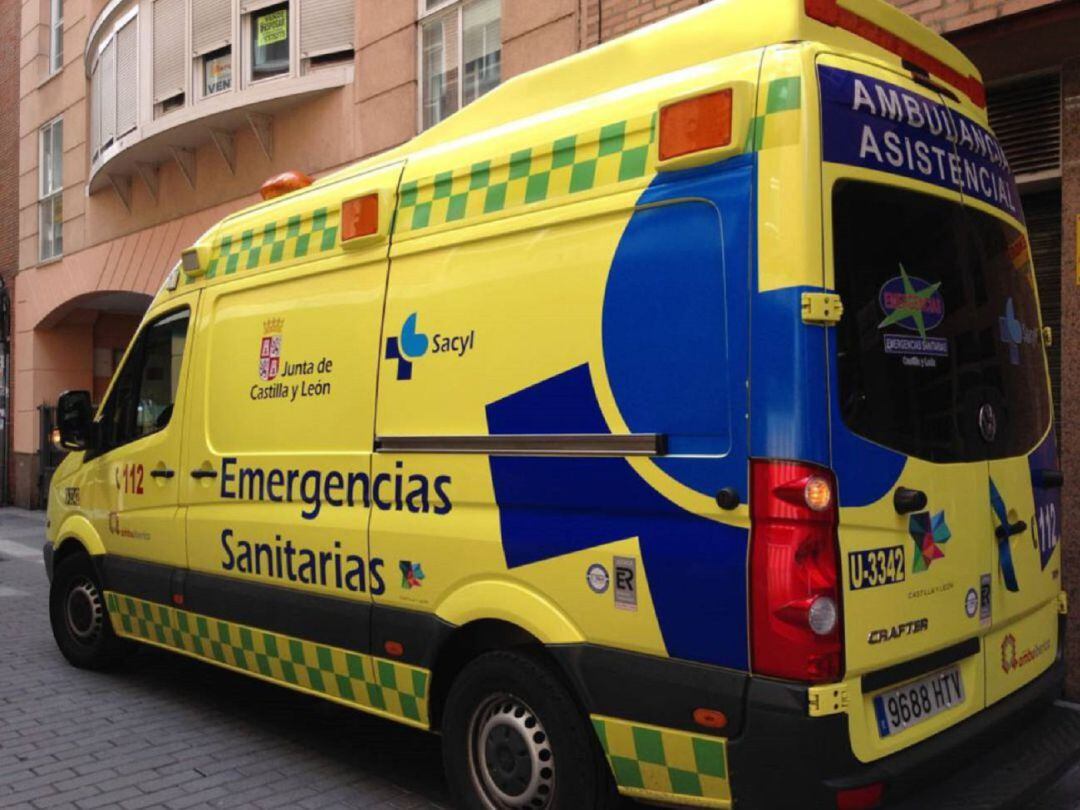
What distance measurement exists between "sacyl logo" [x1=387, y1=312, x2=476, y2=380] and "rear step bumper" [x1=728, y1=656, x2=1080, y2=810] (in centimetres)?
162

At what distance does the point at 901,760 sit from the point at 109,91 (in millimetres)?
14862

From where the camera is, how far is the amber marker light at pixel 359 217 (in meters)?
4.16

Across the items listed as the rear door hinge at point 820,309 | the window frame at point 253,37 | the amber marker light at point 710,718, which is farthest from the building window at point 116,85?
the amber marker light at point 710,718

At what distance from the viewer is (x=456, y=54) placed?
9.84m

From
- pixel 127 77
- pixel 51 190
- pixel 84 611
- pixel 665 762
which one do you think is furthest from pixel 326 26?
pixel 665 762

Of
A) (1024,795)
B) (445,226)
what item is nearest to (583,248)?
(445,226)

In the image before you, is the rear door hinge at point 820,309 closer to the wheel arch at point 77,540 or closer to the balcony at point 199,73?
the wheel arch at point 77,540

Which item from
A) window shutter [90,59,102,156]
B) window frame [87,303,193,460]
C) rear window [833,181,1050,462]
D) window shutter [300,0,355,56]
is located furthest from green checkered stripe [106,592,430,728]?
window shutter [90,59,102,156]

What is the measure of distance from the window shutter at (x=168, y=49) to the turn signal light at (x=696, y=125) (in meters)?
11.3

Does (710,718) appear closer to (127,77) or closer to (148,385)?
(148,385)

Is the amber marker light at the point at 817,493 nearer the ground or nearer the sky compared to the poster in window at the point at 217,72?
nearer the ground

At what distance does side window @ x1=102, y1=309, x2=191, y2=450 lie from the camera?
209 inches

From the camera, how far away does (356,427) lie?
412cm

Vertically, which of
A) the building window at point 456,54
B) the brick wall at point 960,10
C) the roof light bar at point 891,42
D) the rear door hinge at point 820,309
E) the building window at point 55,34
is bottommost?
the rear door hinge at point 820,309
